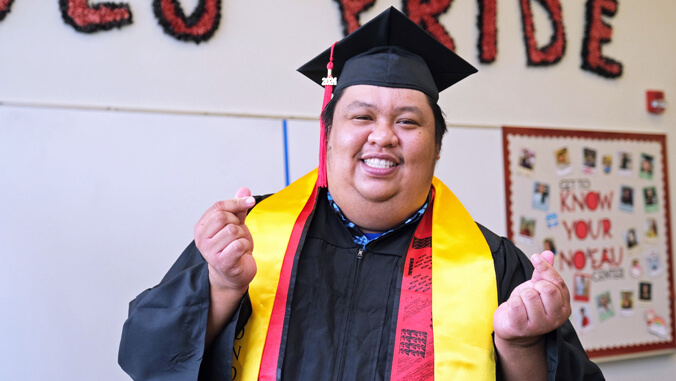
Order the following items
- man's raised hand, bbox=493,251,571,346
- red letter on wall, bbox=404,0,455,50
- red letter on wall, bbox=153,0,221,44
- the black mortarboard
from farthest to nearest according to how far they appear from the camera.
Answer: red letter on wall, bbox=404,0,455,50 < red letter on wall, bbox=153,0,221,44 < the black mortarboard < man's raised hand, bbox=493,251,571,346

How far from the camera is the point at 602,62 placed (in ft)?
10.7

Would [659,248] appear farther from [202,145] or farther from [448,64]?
[202,145]

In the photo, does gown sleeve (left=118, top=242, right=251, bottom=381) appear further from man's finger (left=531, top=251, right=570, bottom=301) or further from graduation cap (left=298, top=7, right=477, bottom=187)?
man's finger (left=531, top=251, right=570, bottom=301)

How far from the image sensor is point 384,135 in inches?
59.2

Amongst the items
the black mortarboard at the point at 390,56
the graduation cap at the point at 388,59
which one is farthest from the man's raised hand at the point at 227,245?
the black mortarboard at the point at 390,56

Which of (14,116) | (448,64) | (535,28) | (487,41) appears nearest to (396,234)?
(448,64)

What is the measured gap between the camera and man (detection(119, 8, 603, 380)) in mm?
1334

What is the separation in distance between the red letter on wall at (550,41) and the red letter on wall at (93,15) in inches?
76.9

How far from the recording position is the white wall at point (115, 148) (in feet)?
7.03

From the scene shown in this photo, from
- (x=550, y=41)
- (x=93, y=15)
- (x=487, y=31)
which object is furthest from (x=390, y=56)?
(x=550, y=41)

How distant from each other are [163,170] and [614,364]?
2498 mm

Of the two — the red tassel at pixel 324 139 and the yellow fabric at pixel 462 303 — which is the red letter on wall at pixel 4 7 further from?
the yellow fabric at pixel 462 303

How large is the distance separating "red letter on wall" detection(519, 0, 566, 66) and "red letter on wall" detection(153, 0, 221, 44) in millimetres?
1598

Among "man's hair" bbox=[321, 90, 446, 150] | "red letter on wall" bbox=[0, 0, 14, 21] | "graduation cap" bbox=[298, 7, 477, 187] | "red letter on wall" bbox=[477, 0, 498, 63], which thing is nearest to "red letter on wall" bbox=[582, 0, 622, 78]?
"red letter on wall" bbox=[477, 0, 498, 63]
